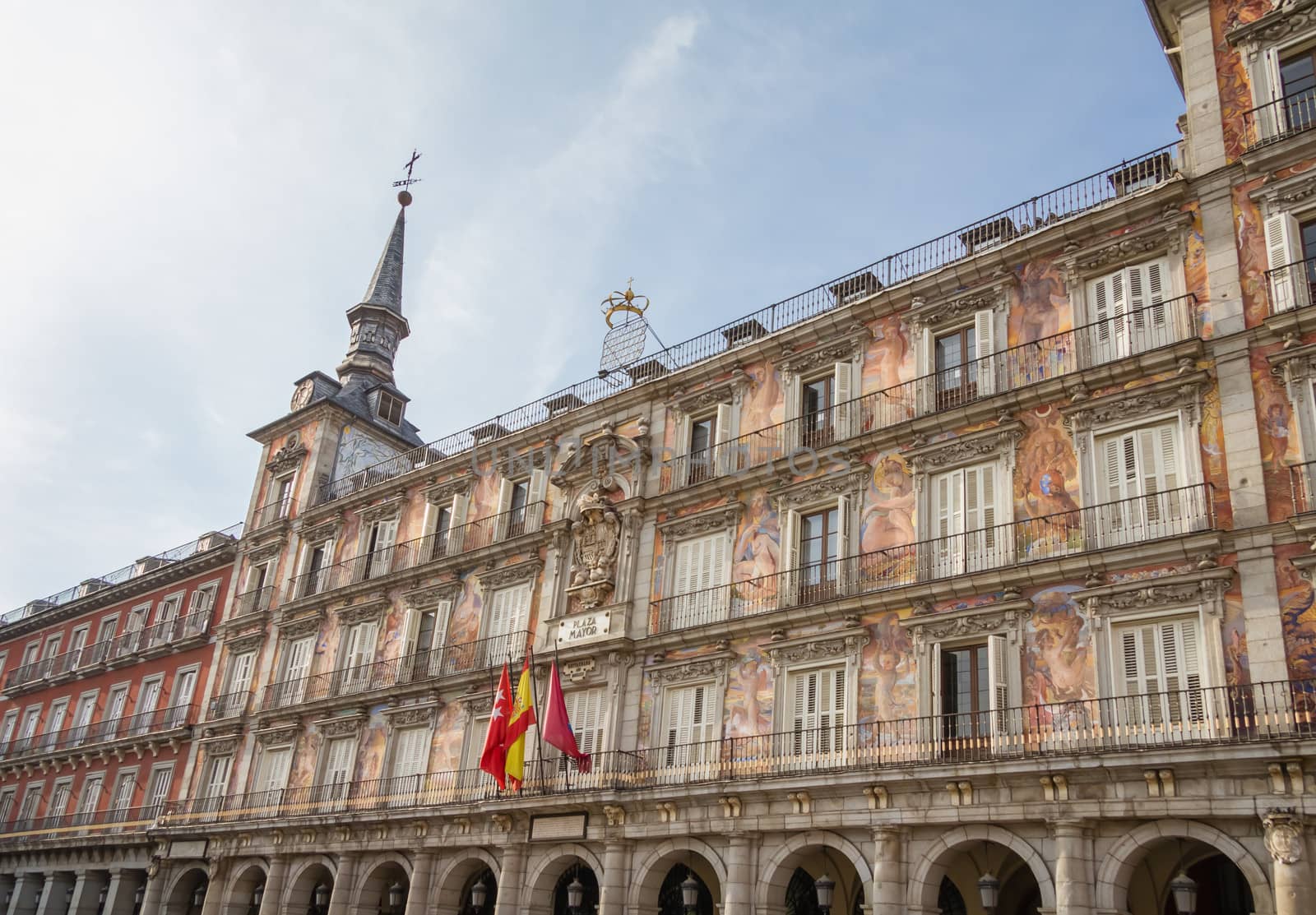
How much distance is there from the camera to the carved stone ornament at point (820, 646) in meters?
23.2

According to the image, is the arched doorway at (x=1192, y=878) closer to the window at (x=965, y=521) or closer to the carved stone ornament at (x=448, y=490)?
the window at (x=965, y=521)

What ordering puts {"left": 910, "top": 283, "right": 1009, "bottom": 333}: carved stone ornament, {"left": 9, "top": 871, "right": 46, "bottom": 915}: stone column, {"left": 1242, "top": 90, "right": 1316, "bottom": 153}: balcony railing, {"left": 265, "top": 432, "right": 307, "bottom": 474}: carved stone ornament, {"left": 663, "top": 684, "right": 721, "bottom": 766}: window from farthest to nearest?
1. {"left": 9, "top": 871, "right": 46, "bottom": 915}: stone column
2. {"left": 265, "top": 432, "right": 307, "bottom": 474}: carved stone ornament
3. {"left": 663, "top": 684, "right": 721, "bottom": 766}: window
4. {"left": 910, "top": 283, "right": 1009, "bottom": 333}: carved stone ornament
5. {"left": 1242, "top": 90, "right": 1316, "bottom": 153}: balcony railing

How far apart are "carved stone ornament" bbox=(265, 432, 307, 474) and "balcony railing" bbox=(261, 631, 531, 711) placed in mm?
8912

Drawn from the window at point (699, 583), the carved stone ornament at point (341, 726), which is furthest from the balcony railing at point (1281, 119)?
the carved stone ornament at point (341, 726)

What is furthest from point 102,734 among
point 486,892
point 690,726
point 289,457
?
point 690,726

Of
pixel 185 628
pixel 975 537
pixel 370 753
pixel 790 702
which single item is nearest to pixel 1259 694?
pixel 975 537

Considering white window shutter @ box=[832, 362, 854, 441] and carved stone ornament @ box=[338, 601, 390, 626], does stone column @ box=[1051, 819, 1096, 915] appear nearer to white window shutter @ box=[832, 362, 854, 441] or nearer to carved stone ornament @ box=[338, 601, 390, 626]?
white window shutter @ box=[832, 362, 854, 441]

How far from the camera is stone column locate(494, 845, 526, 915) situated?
87.4 ft

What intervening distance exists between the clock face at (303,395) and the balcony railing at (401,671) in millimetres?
12207

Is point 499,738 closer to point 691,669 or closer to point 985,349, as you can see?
point 691,669


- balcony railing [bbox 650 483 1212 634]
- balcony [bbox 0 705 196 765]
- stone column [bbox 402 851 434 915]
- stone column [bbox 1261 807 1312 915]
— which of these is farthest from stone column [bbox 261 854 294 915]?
stone column [bbox 1261 807 1312 915]

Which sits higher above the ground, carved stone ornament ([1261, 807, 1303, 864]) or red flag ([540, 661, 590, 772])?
red flag ([540, 661, 590, 772])

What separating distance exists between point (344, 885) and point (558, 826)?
8272 millimetres

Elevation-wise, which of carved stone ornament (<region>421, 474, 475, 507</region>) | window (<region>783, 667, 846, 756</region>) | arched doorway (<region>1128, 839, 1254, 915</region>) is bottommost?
arched doorway (<region>1128, 839, 1254, 915</region>)
